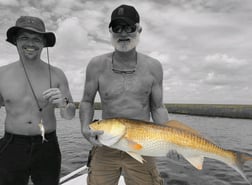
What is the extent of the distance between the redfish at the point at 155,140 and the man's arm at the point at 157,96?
721 millimetres

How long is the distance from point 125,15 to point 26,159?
8.22ft

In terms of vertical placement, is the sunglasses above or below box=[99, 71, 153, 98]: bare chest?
above

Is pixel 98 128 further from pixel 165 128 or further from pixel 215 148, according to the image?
pixel 215 148

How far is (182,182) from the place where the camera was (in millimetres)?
12688

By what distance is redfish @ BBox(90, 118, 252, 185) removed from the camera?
3812mm

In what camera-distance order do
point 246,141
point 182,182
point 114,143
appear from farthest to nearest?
point 246,141, point 182,182, point 114,143

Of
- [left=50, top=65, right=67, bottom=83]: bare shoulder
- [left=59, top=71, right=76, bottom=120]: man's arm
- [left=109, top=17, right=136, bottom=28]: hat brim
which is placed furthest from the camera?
[left=50, top=65, right=67, bottom=83]: bare shoulder

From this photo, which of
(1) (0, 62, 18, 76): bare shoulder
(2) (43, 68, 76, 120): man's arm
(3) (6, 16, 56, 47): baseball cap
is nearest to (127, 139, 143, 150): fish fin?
(2) (43, 68, 76, 120): man's arm

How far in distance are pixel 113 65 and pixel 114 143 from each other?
1357 millimetres

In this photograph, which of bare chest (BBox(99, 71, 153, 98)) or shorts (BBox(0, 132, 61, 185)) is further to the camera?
bare chest (BBox(99, 71, 153, 98))

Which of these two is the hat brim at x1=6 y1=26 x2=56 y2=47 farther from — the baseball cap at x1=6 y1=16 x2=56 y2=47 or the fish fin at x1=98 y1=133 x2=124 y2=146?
the fish fin at x1=98 y1=133 x2=124 y2=146

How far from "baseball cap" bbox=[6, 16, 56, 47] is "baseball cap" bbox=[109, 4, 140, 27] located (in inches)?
38.2

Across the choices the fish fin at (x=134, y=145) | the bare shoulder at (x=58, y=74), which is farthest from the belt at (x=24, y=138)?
the fish fin at (x=134, y=145)

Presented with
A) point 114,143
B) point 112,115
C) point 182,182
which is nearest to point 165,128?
point 114,143
